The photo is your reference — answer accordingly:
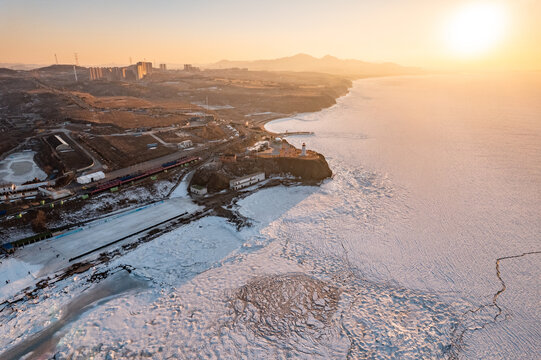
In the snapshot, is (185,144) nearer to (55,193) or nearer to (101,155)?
(101,155)

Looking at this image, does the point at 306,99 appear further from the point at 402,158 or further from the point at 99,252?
the point at 99,252

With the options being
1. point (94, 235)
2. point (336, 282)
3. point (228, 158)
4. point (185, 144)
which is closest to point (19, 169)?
point (94, 235)

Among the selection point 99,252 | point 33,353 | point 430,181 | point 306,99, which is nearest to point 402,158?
point 430,181

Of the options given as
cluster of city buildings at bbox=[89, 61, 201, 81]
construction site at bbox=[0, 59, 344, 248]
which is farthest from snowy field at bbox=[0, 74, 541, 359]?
cluster of city buildings at bbox=[89, 61, 201, 81]

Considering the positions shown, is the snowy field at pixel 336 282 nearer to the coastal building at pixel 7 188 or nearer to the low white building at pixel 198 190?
the low white building at pixel 198 190

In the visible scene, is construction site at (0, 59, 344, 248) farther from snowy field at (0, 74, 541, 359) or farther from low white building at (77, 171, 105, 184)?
snowy field at (0, 74, 541, 359)

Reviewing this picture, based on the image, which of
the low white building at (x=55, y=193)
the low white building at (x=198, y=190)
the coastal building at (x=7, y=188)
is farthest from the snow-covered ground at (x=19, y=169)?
the low white building at (x=198, y=190)
